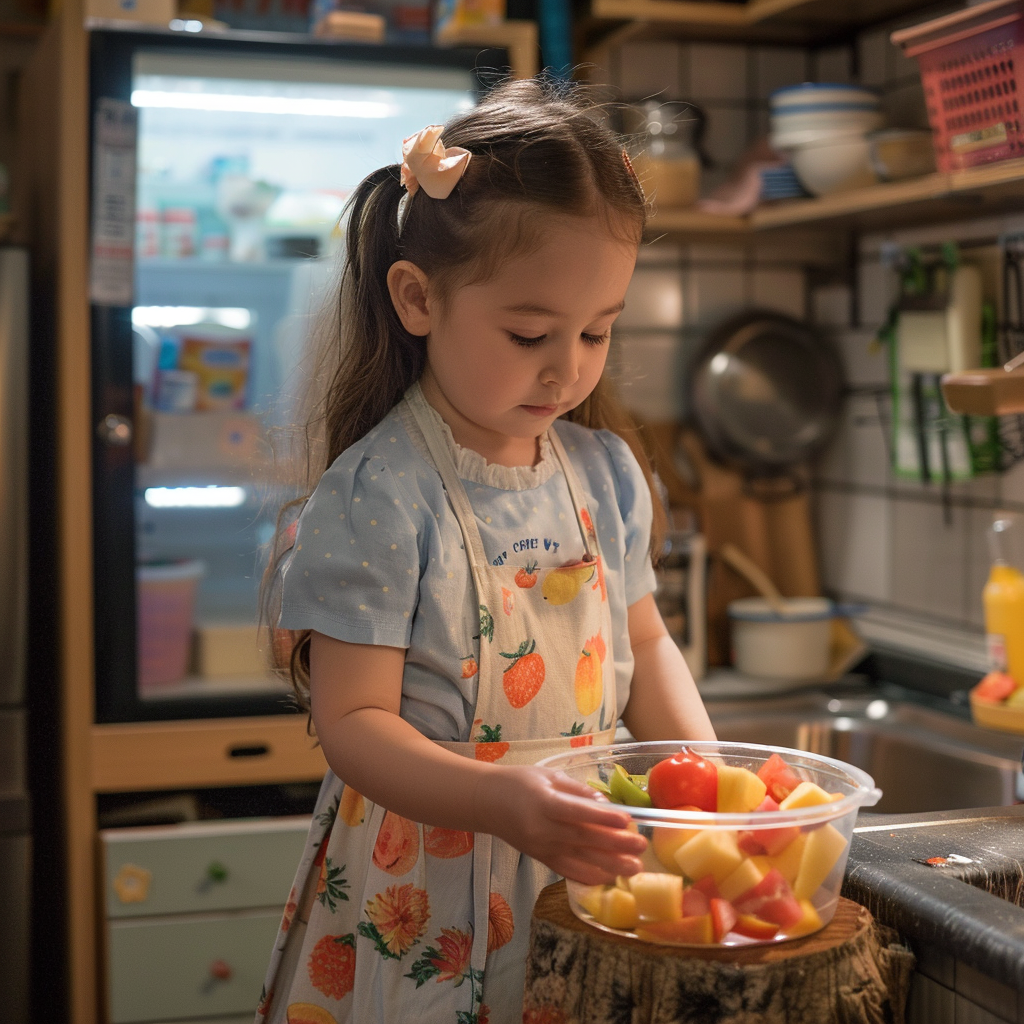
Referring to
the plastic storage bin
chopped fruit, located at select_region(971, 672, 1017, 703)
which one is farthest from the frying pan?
the plastic storage bin

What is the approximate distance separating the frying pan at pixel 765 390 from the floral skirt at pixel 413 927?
134cm

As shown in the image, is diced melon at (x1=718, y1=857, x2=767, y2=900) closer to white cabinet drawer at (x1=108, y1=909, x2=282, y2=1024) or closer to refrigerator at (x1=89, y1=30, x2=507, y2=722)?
refrigerator at (x1=89, y1=30, x2=507, y2=722)

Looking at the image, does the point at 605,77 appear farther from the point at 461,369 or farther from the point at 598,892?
the point at 598,892

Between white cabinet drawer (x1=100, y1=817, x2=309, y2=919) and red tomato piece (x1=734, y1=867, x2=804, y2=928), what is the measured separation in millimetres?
→ 1317

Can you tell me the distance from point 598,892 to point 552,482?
39cm

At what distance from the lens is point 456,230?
0.93 meters

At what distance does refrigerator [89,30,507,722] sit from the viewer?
1.92 metres

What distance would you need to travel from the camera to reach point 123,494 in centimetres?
192

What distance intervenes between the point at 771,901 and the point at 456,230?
50cm

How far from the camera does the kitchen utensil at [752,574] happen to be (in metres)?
2.12

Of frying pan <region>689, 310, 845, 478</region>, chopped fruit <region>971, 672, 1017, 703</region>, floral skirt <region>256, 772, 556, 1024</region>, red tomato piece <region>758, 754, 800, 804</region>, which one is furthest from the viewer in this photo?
frying pan <region>689, 310, 845, 478</region>

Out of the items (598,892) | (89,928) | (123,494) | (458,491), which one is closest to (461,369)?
(458,491)

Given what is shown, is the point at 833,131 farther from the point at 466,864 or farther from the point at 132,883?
the point at 132,883

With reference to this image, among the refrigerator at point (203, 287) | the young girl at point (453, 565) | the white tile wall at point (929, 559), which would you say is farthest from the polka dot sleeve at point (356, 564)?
the white tile wall at point (929, 559)
